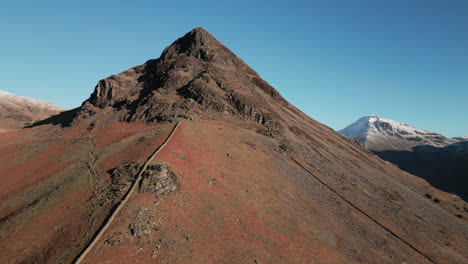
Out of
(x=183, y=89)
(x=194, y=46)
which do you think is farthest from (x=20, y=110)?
(x=183, y=89)

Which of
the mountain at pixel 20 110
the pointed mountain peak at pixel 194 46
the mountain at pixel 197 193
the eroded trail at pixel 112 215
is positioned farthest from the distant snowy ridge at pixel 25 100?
the eroded trail at pixel 112 215

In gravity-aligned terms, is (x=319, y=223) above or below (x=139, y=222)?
below

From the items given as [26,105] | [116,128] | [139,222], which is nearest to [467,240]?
[139,222]

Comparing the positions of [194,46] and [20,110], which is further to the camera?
[20,110]

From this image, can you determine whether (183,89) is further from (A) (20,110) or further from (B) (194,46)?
(A) (20,110)

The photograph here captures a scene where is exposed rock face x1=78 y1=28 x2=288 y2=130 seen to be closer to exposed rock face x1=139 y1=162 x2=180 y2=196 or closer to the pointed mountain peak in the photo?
the pointed mountain peak

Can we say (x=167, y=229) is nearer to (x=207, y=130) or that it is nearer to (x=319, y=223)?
(x=319, y=223)

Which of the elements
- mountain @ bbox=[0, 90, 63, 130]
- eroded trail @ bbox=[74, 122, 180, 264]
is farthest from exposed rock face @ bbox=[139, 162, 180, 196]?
mountain @ bbox=[0, 90, 63, 130]
